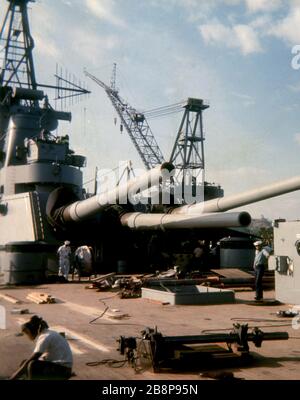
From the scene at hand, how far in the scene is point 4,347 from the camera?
6.03 m

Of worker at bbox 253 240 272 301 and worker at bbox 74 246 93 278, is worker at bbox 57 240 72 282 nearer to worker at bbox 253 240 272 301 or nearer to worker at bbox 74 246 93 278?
worker at bbox 74 246 93 278

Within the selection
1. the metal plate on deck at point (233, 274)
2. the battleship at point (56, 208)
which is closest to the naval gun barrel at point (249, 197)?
the battleship at point (56, 208)

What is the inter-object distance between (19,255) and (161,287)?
4464 mm

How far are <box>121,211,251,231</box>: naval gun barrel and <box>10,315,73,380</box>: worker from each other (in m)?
5.57

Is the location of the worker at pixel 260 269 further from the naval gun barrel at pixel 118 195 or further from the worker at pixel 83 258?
the worker at pixel 83 258

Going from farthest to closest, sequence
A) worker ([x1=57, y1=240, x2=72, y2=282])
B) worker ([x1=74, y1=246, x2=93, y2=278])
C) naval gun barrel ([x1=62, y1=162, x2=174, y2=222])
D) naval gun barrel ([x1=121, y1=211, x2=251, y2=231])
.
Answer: worker ([x1=74, y1=246, x2=93, y2=278])
worker ([x1=57, y1=240, x2=72, y2=282])
naval gun barrel ([x1=121, y1=211, x2=251, y2=231])
naval gun barrel ([x1=62, y1=162, x2=174, y2=222])

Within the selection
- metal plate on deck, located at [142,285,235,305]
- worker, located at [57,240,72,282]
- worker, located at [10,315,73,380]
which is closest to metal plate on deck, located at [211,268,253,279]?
metal plate on deck, located at [142,285,235,305]

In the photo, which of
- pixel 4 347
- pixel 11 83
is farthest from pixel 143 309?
pixel 11 83

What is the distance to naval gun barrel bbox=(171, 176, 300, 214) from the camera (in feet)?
24.5

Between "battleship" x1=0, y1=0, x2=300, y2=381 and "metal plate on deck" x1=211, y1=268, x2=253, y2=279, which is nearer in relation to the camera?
"battleship" x1=0, y1=0, x2=300, y2=381

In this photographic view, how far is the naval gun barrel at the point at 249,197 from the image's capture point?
7477 mm

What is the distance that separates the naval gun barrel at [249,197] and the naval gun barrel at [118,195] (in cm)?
143

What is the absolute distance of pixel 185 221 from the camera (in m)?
11.0
